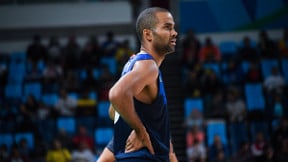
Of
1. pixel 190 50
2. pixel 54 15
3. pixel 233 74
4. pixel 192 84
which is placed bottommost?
pixel 192 84

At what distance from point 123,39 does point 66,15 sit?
191cm

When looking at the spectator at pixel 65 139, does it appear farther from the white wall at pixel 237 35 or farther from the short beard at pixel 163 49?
the short beard at pixel 163 49

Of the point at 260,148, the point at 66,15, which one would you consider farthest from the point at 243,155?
the point at 66,15

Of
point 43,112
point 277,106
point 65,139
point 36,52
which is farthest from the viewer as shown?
point 36,52

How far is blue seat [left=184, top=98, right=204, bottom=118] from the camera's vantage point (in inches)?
542

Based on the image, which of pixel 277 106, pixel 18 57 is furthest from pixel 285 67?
pixel 18 57

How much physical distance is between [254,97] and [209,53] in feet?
6.60

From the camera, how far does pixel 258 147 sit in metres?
12.1

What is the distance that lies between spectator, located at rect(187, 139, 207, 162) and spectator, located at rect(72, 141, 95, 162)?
1.94m

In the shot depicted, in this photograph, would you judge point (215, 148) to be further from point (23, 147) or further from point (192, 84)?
point (23, 147)

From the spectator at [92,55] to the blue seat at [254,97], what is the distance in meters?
3.98

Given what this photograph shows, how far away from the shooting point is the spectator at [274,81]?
1410 cm

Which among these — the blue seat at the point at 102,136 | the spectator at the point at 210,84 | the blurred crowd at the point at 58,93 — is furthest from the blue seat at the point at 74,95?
the spectator at the point at 210,84

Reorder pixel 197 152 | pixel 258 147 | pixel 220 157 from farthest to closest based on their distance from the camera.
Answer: pixel 197 152 < pixel 258 147 < pixel 220 157
